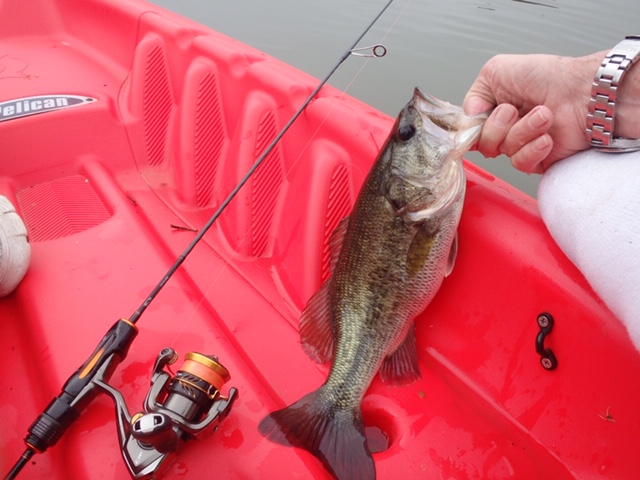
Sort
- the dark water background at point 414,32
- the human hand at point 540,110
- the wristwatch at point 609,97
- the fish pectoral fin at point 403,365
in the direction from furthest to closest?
the dark water background at point 414,32, the fish pectoral fin at point 403,365, the human hand at point 540,110, the wristwatch at point 609,97

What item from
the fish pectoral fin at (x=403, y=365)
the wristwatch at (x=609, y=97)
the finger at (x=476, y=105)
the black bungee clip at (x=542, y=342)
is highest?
the wristwatch at (x=609, y=97)

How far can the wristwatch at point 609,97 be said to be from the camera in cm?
151

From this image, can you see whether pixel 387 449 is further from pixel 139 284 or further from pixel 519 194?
pixel 139 284

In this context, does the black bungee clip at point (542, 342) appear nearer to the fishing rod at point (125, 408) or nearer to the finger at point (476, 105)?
the finger at point (476, 105)

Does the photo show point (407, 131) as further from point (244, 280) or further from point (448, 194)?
point (244, 280)

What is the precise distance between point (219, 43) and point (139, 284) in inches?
66.8

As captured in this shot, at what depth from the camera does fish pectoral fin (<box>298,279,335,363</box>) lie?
203cm

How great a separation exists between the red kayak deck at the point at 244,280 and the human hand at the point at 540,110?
251mm

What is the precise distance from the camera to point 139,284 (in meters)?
2.46

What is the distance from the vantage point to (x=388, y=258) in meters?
1.85

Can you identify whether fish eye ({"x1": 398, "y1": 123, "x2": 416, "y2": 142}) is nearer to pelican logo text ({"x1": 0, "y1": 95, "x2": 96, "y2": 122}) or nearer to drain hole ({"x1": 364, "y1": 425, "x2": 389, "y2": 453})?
drain hole ({"x1": 364, "y1": 425, "x2": 389, "y2": 453})

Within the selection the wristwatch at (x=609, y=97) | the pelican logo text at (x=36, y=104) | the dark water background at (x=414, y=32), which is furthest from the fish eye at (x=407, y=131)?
the dark water background at (x=414, y=32)

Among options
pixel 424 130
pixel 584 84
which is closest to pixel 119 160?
pixel 424 130

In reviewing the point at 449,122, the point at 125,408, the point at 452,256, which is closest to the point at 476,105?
the point at 449,122
